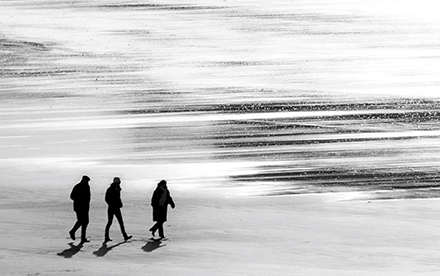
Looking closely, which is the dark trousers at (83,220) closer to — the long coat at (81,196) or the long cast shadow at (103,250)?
the long coat at (81,196)

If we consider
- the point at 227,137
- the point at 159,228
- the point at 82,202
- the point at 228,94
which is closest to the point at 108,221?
the point at 82,202

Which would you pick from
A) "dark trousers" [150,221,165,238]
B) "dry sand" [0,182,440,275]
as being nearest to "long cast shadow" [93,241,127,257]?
"dry sand" [0,182,440,275]

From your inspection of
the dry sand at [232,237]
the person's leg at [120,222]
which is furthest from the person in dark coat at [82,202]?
the person's leg at [120,222]

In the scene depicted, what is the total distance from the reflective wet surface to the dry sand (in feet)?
4.86

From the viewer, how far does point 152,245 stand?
54.6ft

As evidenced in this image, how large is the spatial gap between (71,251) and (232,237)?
2.70 meters

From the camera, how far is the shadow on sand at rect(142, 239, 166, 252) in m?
16.3

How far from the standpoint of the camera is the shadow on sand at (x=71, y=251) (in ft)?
51.8

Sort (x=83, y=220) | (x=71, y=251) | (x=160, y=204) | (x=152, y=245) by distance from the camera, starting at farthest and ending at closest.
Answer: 1. (x=160, y=204)
2. (x=152, y=245)
3. (x=83, y=220)
4. (x=71, y=251)

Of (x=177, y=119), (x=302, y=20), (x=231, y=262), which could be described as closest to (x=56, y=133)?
(x=177, y=119)

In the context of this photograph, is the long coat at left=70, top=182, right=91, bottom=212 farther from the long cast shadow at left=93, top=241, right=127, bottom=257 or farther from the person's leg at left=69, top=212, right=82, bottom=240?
the long cast shadow at left=93, top=241, right=127, bottom=257

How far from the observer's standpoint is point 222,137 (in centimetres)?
2711

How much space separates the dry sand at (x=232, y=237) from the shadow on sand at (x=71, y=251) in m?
0.01

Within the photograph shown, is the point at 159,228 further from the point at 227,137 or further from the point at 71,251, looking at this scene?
the point at 227,137
